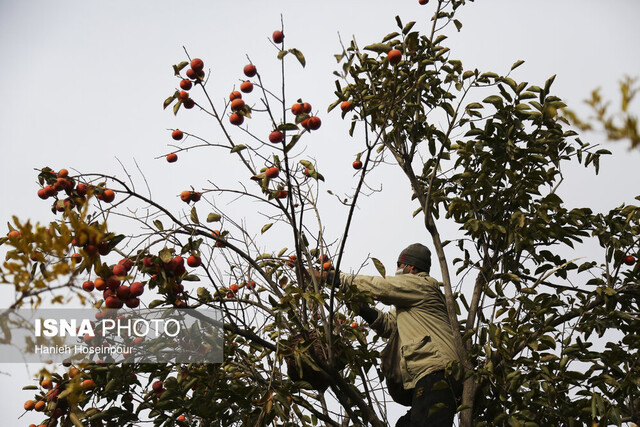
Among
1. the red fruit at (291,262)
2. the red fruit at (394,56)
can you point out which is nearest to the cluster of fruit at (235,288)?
the red fruit at (291,262)

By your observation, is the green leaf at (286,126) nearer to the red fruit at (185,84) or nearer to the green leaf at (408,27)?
the red fruit at (185,84)

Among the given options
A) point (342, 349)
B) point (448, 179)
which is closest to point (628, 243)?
point (448, 179)

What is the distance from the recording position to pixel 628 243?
297cm

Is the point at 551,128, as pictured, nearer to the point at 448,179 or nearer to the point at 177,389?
the point at 448,179

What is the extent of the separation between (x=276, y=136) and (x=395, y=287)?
3.48 feet

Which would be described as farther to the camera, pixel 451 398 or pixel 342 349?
pixel 451 398

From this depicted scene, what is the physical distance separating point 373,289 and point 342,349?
0.41m

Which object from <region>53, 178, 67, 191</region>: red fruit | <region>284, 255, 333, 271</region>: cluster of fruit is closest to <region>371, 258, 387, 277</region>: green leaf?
<region>284, 255, 333, 271</region>: cluster of fruit

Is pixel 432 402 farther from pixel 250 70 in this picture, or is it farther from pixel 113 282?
pixel 250 70

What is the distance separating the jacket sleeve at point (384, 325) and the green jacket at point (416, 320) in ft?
0.57

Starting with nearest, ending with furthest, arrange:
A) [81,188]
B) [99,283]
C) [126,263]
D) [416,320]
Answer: [99,283] < [126,263] < [81,188] < [416,320]

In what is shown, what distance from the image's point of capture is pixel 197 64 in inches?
107

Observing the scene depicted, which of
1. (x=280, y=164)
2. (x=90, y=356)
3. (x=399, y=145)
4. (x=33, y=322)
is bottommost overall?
(x=33, y=322)

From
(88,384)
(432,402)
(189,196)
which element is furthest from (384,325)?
(88,384)
